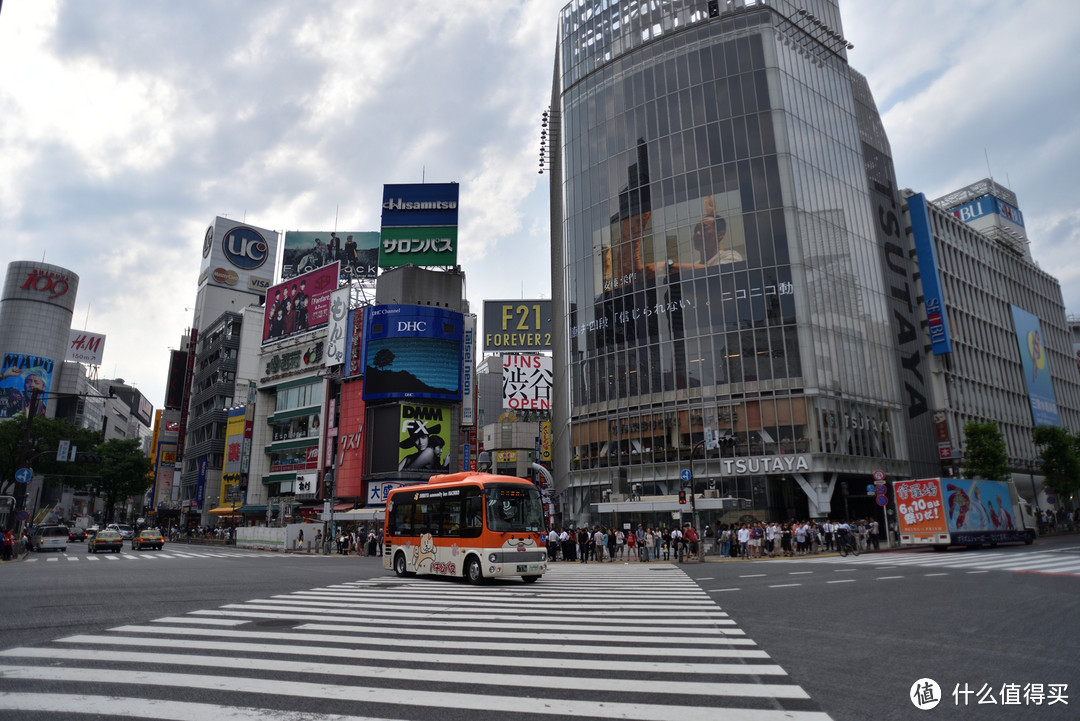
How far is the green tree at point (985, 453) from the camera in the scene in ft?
154

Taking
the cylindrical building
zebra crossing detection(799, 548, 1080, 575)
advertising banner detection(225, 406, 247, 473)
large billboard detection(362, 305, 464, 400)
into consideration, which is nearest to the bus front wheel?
zebra crossing detection(799, 548, 1080, 575)

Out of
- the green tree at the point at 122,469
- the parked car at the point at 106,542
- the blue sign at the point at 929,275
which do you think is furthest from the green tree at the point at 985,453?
the green tree at the point at 122,469

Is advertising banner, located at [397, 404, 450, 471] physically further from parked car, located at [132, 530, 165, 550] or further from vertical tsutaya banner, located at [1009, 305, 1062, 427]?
vertical tsutaya banner, located at [1009, 305, 1062, 427]

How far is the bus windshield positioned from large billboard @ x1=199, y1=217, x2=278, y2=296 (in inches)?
3731

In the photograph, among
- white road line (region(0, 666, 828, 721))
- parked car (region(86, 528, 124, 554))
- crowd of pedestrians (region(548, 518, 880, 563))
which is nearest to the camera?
white road line (region(0, 666, 828, 721))

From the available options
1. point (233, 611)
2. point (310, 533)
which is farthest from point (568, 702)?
point (310, 533)

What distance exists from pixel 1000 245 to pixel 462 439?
228ft

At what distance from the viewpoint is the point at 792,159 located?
149 ft

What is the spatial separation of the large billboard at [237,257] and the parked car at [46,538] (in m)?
60.4

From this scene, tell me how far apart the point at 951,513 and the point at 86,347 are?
162452mm

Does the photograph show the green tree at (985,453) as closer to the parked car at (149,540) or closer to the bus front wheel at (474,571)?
the bus front wheel at (474,571)

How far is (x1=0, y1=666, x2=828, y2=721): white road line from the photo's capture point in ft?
17.3

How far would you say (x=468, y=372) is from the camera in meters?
60.6

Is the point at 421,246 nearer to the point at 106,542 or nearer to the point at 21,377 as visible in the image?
the point at 106,542
